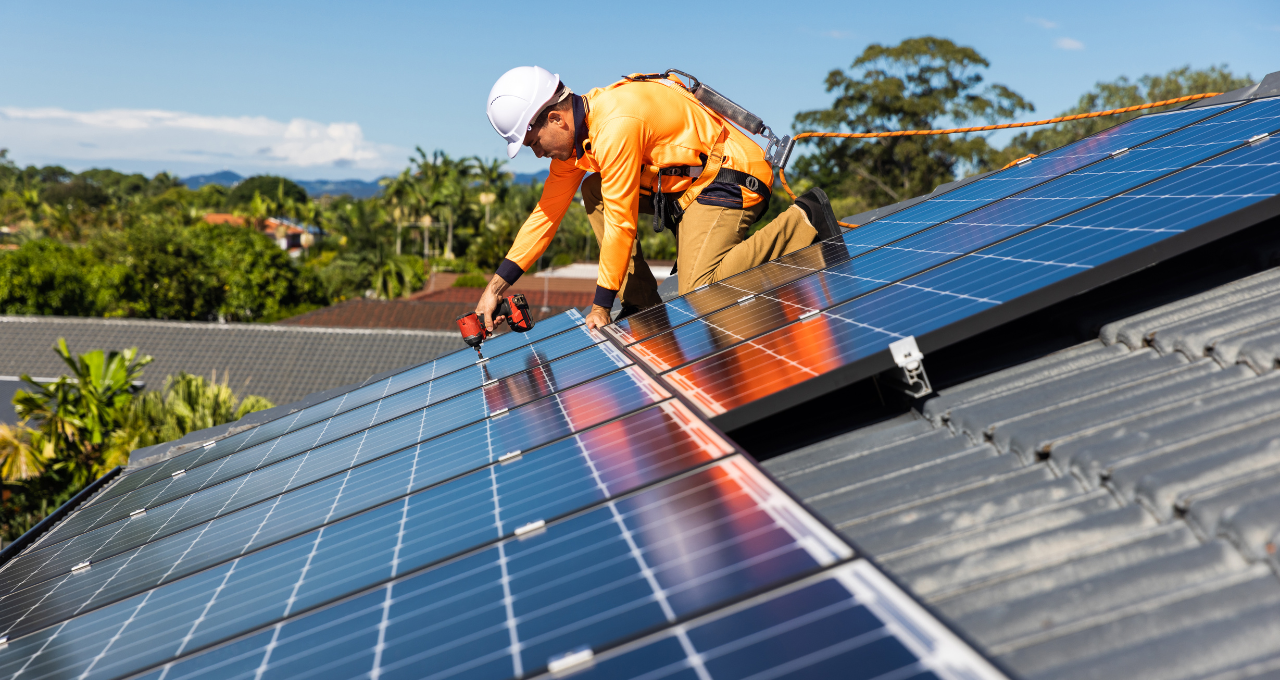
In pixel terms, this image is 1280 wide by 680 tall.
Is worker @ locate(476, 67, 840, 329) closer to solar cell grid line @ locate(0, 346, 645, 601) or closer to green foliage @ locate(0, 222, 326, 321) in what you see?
solar cell grid line @ locate(0, 346, 645, 601)

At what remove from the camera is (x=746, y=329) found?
4750mm

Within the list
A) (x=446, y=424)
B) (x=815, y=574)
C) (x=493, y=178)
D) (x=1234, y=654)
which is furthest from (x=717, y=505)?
(x=493, y=178)

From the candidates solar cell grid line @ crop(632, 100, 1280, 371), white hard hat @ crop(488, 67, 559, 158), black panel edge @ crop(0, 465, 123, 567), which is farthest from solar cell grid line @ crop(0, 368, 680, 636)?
white hard hat @ crop(488, 67, 559, 158)

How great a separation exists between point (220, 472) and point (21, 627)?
6.80ft

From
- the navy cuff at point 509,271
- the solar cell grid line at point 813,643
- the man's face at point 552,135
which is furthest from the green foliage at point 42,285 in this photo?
the solar cell grid line at point 813,643

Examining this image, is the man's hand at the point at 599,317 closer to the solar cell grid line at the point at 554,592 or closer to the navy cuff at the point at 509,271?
the navy cuff at the point at 509,271

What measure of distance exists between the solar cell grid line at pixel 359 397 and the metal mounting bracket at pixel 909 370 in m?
2.75

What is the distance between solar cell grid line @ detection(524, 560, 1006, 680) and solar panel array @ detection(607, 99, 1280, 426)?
1.47m

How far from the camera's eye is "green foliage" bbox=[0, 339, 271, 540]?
20.5 meters

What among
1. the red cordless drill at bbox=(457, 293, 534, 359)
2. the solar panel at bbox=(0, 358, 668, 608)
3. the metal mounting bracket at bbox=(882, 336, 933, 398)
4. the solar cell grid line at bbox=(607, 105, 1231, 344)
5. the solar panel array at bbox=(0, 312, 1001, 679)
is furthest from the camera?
the red cordless drill at bbox=(457, 293, 534, 359)

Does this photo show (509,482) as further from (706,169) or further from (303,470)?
(706,169)

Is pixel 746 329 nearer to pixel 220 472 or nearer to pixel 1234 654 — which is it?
pixel 1234 654

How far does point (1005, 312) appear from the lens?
3543 millimetres

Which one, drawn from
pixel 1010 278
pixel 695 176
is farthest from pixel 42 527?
pixel 1010 278
